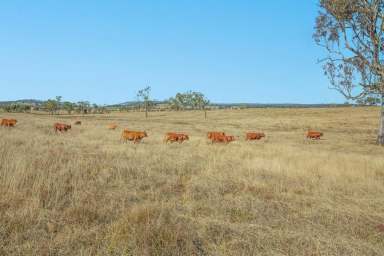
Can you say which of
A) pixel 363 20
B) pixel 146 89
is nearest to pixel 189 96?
pixel 146 89

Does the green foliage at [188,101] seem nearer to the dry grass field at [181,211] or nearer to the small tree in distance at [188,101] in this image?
the small tree in distance at [188,101]

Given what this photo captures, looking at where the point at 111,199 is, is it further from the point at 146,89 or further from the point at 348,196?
the point at 146,89

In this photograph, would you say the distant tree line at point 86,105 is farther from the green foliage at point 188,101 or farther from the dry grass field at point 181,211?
the dry grass field at point 181,211

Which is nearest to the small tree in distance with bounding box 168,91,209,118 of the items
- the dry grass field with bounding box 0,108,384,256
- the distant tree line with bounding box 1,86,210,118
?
the distant tree line with bounding box 1,86,210,118

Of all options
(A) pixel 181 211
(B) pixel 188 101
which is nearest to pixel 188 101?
(B) pixel 188 101

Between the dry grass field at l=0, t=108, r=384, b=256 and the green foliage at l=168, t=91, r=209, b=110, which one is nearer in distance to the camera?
the dry grass field at l=0, t=108, r=384, b=256

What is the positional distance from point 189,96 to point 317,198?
112 metres

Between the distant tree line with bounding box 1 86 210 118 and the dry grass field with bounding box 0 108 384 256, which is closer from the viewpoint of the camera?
the dry grass field with bounding box 0 108 384 256

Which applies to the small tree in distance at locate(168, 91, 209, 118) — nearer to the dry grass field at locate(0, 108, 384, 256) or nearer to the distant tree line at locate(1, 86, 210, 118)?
the distant tree line at locate(1, 86, 210, 118)

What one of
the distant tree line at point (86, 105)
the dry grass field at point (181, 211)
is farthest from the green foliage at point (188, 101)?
the dry grass field at point (181, 211)

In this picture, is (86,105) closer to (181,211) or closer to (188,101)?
(188,101)

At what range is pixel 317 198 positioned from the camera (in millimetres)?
7578

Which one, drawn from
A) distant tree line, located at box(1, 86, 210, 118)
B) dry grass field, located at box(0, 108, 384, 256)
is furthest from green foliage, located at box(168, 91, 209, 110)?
dry grass field, located at box(0, 108, 384, 256)

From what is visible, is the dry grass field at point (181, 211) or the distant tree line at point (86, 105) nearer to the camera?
the dry grass field at point (181, 211)
